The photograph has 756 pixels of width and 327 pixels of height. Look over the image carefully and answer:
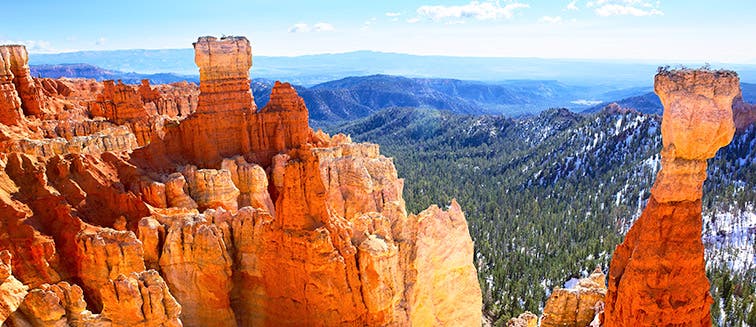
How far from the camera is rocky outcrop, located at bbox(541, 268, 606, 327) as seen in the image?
15.5m

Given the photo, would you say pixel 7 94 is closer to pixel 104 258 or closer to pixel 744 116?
pixel 104 258

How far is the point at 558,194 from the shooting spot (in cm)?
7612

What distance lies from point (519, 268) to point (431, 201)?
68.0 ft

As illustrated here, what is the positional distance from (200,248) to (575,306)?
37.3 ft

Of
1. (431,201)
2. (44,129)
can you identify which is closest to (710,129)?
(44,129)

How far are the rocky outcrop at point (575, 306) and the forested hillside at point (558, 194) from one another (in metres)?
20.4

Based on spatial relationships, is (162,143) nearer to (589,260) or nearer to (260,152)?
(260,152)

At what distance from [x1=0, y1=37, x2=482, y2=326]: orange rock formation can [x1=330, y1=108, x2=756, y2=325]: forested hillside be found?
69.1ft

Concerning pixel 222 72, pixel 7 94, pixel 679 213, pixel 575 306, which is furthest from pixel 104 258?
pixel 7 94

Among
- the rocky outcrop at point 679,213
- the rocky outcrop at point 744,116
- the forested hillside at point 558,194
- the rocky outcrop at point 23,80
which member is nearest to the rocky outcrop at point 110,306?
the rocky outcrop at point 679,213

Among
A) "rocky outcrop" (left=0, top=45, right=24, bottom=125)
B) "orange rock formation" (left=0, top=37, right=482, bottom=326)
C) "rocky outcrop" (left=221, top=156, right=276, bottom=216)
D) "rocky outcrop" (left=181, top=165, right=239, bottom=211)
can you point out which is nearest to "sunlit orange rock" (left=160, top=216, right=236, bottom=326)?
"orange rock formation" (left=0, top=37, right=482, bottom=326)

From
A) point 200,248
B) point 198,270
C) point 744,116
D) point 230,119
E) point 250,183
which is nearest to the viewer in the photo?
point 200,248

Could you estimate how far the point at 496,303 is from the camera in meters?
40.8

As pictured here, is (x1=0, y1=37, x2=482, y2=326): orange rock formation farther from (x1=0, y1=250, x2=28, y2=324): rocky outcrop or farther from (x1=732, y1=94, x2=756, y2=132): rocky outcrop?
(x1=732, y1=94, x2=756, y2=132): rocky outcrop
